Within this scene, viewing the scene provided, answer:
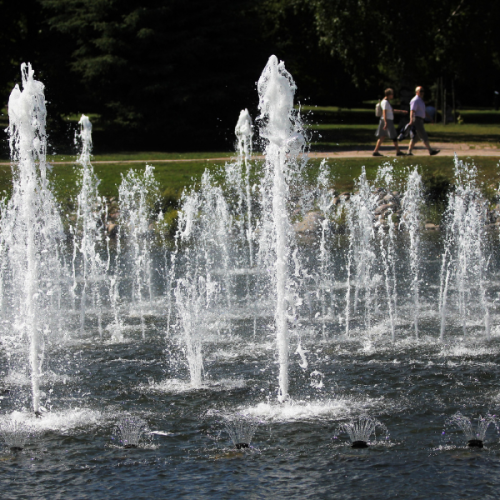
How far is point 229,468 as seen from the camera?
6312 mm

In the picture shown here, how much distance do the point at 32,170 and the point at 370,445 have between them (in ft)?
12.2

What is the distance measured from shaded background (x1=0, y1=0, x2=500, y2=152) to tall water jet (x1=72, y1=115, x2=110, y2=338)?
295 centimetres

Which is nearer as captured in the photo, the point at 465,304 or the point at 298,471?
the point at 298,471

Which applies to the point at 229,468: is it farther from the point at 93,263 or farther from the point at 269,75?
the point at 93,263

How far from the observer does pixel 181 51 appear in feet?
73.5

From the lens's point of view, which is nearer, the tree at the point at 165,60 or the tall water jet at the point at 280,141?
the tall water jet at the point at 280,141

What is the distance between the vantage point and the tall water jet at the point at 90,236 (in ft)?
44.9

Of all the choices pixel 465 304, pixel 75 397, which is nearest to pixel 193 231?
pixel 465 304

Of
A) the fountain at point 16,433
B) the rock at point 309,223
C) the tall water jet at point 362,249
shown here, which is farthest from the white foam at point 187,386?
the rock at point 309,223

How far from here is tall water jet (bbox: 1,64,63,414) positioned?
7480mm

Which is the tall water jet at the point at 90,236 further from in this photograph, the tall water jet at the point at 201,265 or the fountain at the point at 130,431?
the fountain at the point at 130,431

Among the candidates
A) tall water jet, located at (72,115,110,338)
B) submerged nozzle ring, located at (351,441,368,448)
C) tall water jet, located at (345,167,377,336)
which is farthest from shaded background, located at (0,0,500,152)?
submerged nozzle ring, located at (351,441,368,448)

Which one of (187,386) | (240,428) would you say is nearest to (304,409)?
(240,428)

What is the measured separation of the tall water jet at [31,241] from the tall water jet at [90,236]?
449 mm
